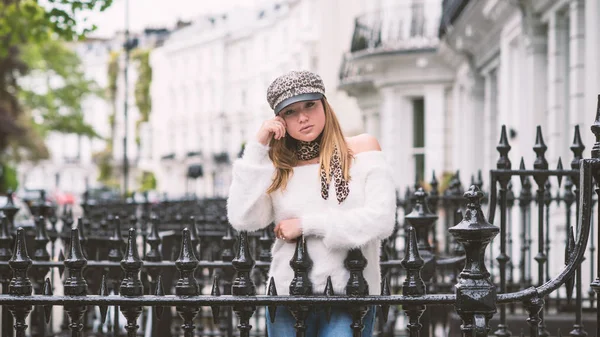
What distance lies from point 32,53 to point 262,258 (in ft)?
135

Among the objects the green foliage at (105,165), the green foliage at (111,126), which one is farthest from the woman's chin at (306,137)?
the green foliage at (105,165)

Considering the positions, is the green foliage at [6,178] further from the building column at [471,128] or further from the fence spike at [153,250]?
the fence spike at [153,250]

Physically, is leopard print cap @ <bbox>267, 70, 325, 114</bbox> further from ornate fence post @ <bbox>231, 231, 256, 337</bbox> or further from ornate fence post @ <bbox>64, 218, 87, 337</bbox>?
ornate fence post @ <bbox>64, 218, 87, 337</bbox>

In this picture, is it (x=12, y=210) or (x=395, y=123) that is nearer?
(x=12, y=210)

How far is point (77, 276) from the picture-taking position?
368 cm

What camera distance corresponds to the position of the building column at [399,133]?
21.2m

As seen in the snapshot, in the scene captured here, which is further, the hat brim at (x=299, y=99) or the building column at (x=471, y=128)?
the building column at (x=471, y=128)

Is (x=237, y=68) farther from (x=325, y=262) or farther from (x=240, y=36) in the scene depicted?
(x=325, y=262)

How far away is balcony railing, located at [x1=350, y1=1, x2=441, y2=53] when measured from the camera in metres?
20.7

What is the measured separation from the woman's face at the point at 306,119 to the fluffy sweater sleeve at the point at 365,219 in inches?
10.5

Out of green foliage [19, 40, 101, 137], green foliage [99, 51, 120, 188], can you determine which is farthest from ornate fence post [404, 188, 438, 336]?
green foliage [99, 51, 120, 188]

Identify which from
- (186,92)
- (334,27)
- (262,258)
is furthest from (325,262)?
(186,92)

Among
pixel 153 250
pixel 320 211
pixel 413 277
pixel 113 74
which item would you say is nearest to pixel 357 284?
pixel 413 277

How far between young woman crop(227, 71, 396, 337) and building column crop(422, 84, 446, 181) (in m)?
17.1
